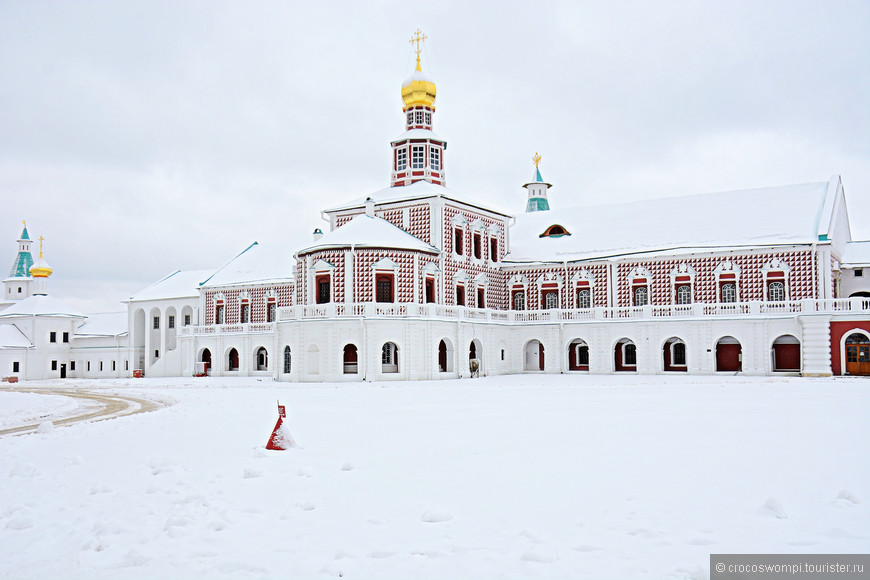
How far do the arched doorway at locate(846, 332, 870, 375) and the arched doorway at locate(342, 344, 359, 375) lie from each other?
23.4 m

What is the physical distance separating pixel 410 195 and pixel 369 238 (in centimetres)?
473

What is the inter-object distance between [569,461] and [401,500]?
2916 mm

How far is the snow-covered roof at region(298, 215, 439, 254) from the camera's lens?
38.8 metres

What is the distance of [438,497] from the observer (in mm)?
8641

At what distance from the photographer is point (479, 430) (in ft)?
46.2

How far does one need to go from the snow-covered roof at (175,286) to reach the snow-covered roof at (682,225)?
24.9 metres

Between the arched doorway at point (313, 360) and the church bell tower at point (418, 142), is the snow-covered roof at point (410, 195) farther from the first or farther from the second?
the arched doorway at point (313, 360)

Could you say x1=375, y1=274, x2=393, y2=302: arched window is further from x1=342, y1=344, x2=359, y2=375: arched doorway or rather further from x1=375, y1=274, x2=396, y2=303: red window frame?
x1=342, y1=344, x2=359, y2=375: arched doorway

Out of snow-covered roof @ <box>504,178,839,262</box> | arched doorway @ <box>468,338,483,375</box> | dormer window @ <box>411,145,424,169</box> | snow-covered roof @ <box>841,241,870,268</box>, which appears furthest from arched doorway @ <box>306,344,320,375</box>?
snow-covered roof @ <box>841,241,870,268</box>

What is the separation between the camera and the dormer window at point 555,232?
47.4 meters

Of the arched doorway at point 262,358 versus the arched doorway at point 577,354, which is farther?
the arched doorway at point 262,358

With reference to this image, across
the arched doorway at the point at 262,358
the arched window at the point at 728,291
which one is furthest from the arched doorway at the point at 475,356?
the arched doorway at the point at 262,358

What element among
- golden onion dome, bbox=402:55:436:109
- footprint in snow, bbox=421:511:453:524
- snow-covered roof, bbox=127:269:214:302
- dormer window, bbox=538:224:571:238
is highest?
golden onion dome, bbox=402:55:436:109

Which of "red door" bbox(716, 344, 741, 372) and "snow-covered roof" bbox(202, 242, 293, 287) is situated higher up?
"snow-covered roof" bbox(202, 242, 293, 287)
